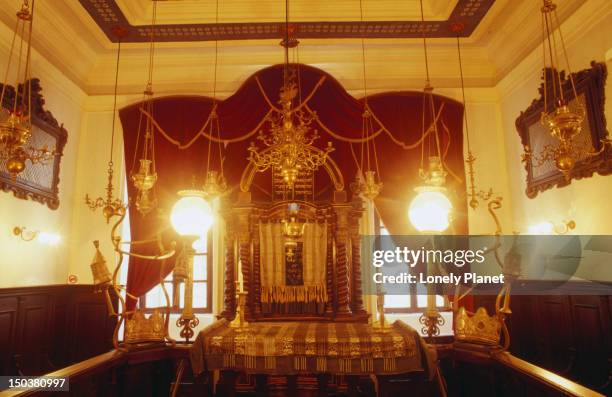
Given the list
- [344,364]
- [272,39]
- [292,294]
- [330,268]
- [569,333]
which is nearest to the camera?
[344,364]

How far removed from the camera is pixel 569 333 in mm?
4352

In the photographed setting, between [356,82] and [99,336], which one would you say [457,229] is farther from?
[99,336]

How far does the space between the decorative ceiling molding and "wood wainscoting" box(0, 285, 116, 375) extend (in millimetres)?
3615

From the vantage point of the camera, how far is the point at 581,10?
436cm

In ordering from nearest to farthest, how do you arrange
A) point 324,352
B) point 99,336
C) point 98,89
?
1. point 324,352
2. point 99,336
3. point 98,89

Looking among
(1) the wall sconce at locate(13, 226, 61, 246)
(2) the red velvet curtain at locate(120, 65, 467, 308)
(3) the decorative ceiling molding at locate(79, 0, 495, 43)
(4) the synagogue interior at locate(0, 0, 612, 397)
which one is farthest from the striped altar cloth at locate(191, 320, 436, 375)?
(3) the decorative ceiling molding at locate(79, 0, 495, 43)

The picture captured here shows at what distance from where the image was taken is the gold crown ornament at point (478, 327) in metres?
3.35

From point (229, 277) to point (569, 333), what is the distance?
410 centimetres

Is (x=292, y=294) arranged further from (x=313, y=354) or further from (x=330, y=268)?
(x=313, y=354)

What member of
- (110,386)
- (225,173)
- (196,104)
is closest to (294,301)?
(225,173)

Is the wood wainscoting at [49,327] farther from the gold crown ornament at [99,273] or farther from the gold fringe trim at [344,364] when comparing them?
the gold fringe trim at [344,364]

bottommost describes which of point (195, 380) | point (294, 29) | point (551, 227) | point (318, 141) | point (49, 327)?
point (195, 380)

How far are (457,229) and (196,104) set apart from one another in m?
4.34

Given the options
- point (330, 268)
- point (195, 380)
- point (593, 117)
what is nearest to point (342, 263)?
point (330, 268)
